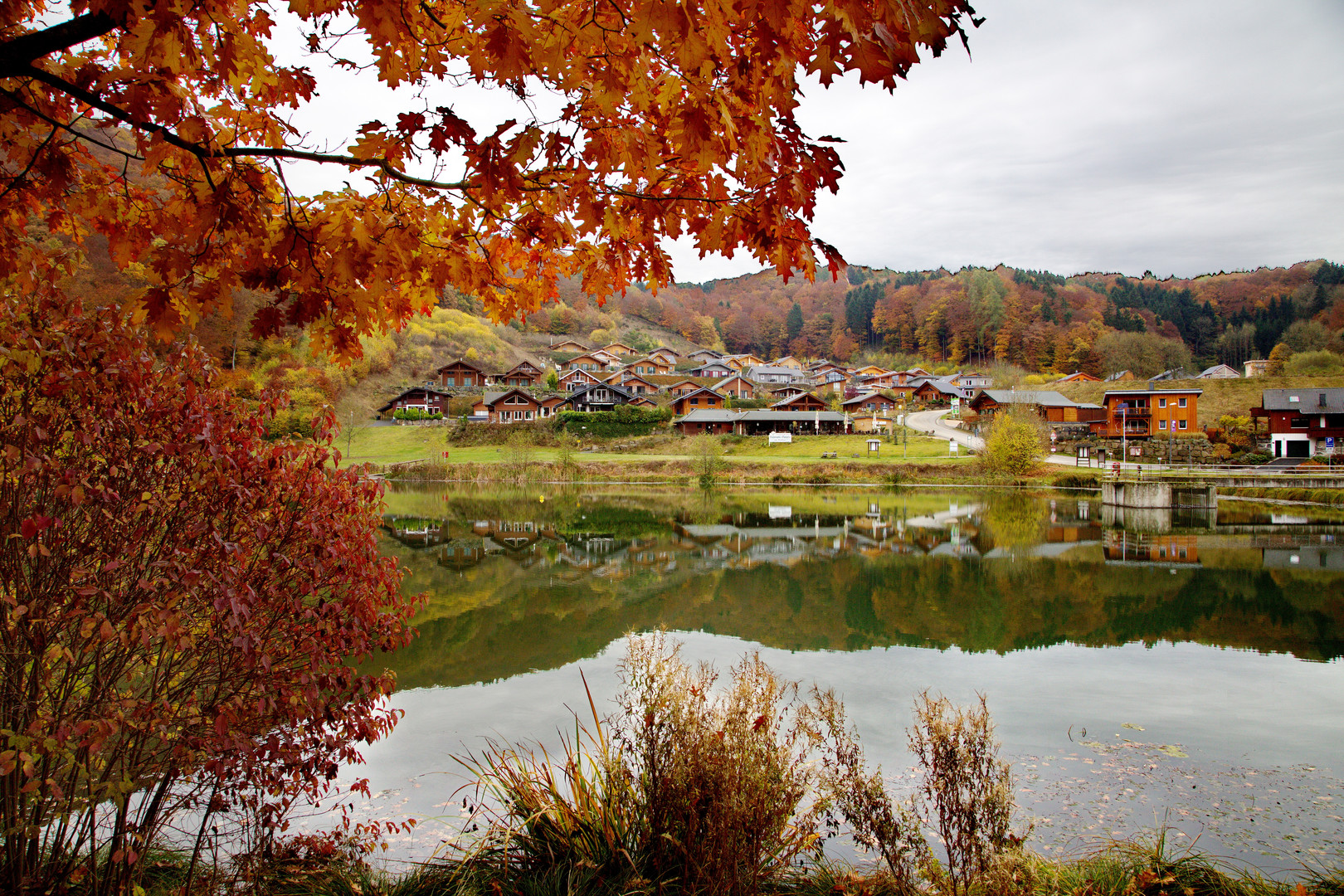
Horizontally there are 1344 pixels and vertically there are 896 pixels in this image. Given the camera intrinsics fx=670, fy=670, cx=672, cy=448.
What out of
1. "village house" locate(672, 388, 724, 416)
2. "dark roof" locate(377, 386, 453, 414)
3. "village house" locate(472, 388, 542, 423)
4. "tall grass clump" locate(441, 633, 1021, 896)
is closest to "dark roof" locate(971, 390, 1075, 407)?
"village house" locate(672, 388, 724, 416)

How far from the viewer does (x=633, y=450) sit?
55.1 metres

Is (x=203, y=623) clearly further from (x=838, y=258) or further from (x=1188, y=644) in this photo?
(x=1188, y=644)

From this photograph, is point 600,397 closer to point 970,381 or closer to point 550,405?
point 550,405

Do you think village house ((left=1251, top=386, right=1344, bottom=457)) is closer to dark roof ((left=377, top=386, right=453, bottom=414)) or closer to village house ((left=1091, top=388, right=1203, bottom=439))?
village house ((left=1091, top=388, right=1203, bottom=439))

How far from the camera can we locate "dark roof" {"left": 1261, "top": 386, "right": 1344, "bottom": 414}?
42.4 m

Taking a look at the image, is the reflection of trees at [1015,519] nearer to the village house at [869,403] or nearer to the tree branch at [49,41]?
the tree branch at [49,41]

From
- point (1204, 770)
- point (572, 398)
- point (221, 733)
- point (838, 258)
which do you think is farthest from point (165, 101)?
point (572, 398)

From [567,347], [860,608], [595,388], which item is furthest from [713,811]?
[567,347]

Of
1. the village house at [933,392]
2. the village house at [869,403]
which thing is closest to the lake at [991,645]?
the village house at [869,403]

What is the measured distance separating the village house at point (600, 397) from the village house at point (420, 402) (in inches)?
474

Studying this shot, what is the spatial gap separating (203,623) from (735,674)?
8.61 feet

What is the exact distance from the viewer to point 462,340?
300ft

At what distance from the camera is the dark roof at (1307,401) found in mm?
42406

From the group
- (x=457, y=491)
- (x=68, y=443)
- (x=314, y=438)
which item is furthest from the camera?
(x=457, y=491)
